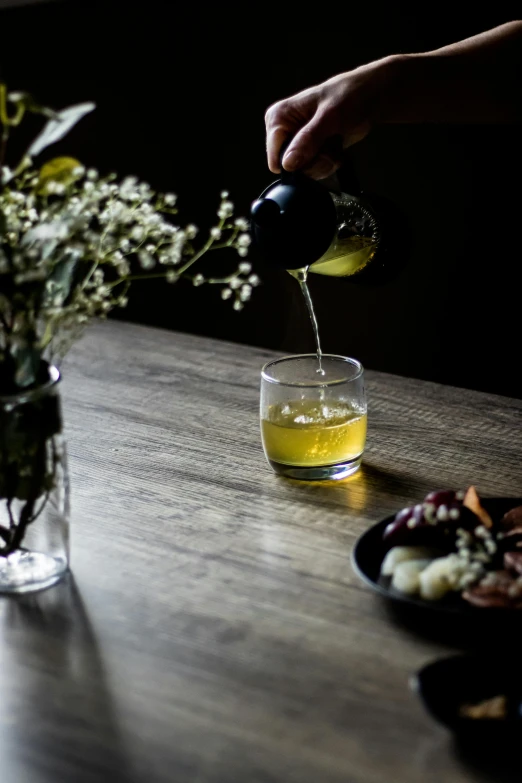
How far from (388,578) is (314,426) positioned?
300 mm

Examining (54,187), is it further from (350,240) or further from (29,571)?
(350,240)

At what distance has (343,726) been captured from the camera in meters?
0.80

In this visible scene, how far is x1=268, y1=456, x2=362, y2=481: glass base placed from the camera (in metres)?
1.29

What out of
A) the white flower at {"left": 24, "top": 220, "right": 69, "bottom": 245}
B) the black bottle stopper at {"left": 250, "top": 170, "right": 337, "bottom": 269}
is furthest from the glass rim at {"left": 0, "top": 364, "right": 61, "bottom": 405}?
the black bottle stopper at {"left": 250, "top": 170, "right": 337, "bottom": 269}

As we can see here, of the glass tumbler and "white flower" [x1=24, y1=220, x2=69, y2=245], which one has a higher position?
"white flower" [x1=24, y1=220, x2=69, y2=245]

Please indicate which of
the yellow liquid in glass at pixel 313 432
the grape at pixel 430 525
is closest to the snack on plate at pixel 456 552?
the grape at pixel 430 525

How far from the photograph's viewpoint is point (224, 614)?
3.22 feet

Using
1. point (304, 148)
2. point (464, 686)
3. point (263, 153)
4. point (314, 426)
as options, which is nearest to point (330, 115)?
point (304, 148)

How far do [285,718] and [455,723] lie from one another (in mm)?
139

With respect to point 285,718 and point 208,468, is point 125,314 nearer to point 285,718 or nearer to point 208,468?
point 208,468

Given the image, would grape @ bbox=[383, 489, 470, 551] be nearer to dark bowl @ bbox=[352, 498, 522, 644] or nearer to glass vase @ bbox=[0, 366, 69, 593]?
dark bowl @ bbox=[352, 498, 522, 644]

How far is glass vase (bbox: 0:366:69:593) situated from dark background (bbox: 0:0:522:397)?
1572 millimetres

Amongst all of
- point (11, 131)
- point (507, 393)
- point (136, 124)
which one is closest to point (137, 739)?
point (507, 393)

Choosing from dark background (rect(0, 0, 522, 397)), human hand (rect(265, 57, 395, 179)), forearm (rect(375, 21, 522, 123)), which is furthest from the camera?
dark background (rect(0, 0, 522, 397))
